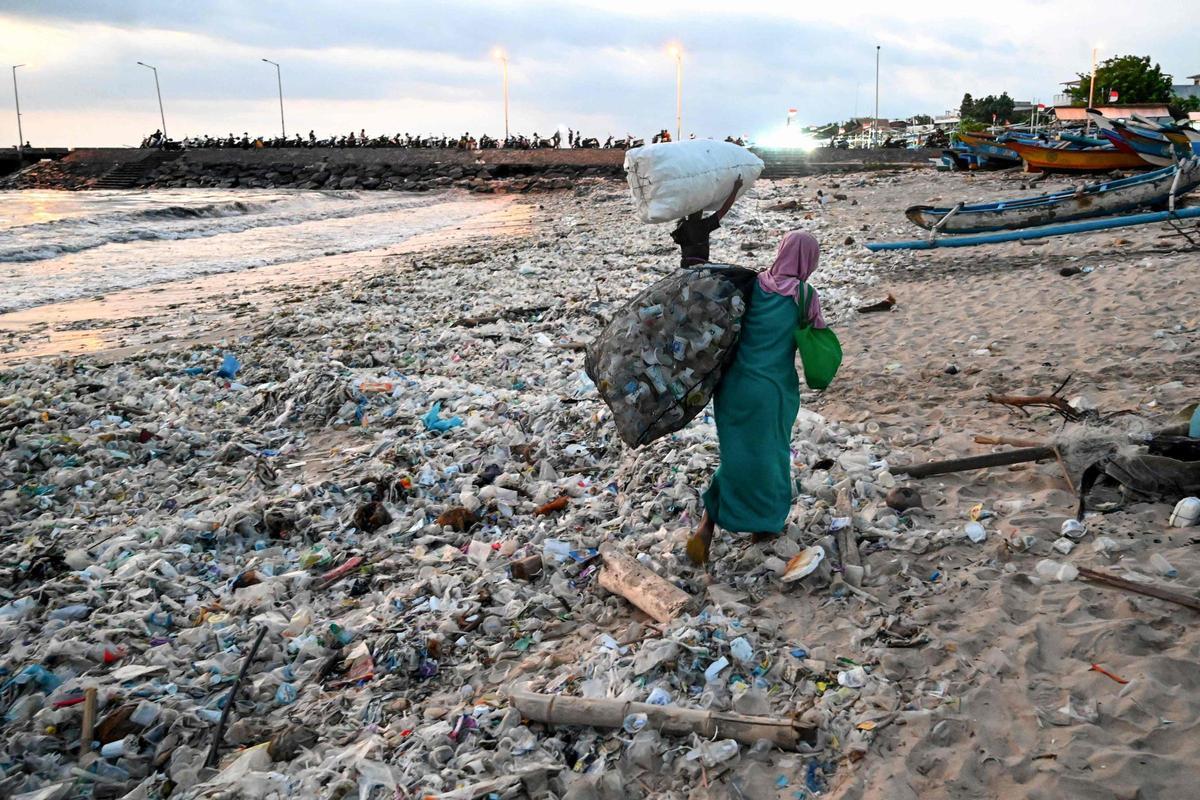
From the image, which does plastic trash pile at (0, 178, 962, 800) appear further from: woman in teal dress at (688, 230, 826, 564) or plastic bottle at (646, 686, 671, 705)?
woman in teal dress at (688, 230, 826, 564)

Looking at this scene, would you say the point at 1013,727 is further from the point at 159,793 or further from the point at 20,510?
the point at 20,510

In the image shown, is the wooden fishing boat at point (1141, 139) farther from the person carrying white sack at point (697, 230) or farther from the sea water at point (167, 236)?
the person carrying white sack at point (697, 230)

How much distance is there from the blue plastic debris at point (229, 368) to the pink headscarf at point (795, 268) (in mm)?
5366

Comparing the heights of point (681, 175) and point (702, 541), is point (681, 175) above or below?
above

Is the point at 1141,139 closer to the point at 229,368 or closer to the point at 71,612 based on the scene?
the point at 229,368

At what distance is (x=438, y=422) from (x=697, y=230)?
2.82m

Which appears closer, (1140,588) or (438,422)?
(1140,588)

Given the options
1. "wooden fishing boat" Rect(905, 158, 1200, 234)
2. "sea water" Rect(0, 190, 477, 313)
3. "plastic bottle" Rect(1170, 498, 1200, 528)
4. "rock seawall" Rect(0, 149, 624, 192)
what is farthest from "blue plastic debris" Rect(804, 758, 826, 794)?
"rock seawall" Rect(0, 149, 624, 192)

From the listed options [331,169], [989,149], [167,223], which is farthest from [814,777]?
[331,169]

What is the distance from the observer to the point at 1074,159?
20.4 meters

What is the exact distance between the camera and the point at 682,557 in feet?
11.3

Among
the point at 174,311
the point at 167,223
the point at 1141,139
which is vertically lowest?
the point at 174,311

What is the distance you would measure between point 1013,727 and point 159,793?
102 inches

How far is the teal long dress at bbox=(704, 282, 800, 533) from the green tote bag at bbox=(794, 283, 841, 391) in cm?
5
